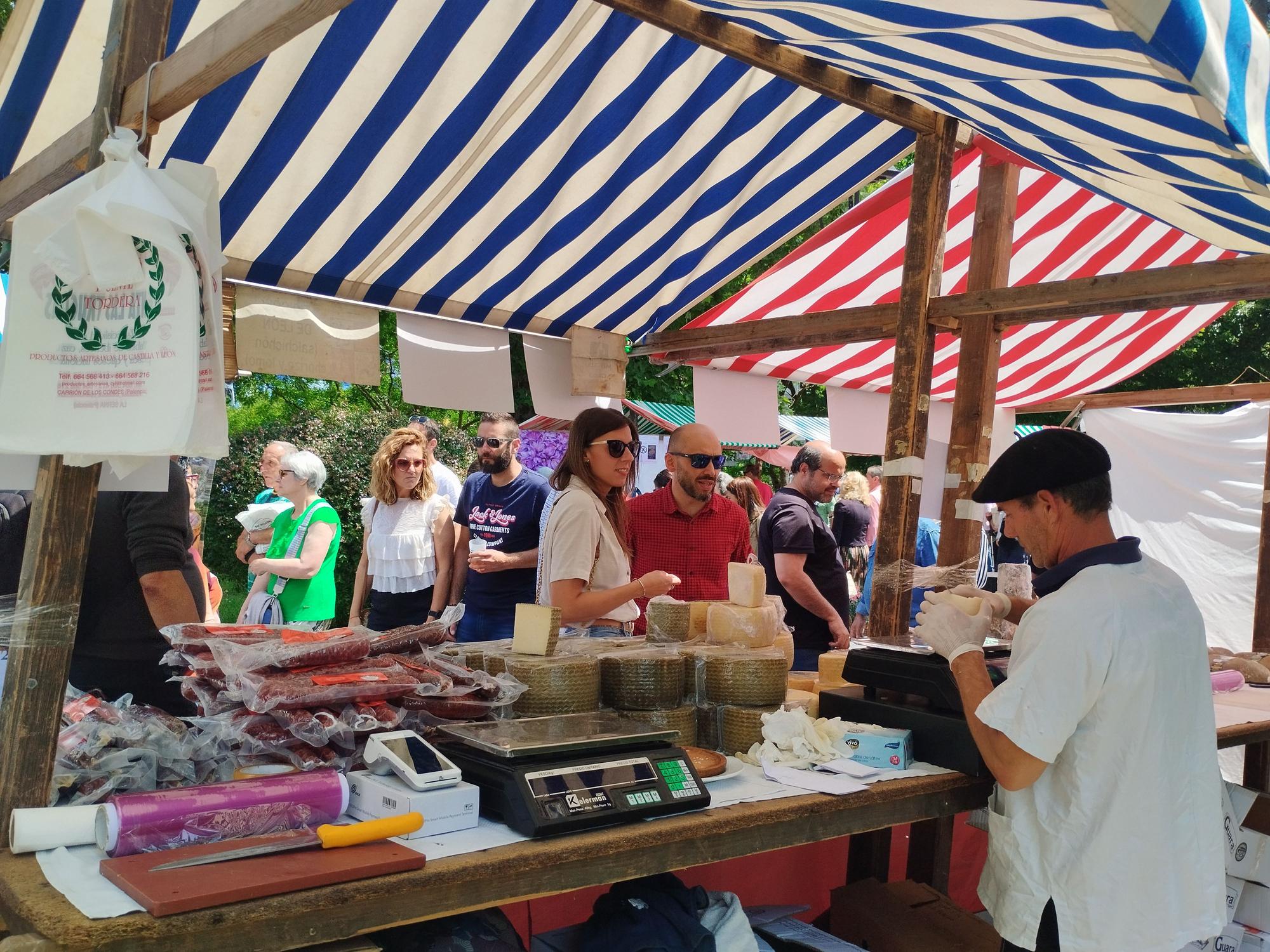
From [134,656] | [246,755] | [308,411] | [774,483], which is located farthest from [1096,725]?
[774,483]

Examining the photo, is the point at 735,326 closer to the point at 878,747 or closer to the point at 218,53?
the point at 878,747

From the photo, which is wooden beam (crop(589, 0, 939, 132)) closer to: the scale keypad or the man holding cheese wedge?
the man holding cheese wedge

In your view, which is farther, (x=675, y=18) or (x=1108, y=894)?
(x=675, y=18)

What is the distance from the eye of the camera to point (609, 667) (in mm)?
2340

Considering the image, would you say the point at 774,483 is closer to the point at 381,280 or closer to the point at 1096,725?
the point at 381,280

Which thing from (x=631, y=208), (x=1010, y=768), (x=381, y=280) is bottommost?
(x=1010, y=768)

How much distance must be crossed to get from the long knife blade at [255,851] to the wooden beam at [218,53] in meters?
1.28

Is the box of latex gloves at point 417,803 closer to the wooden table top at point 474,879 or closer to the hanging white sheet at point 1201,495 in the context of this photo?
the wooden table top at point 474,879

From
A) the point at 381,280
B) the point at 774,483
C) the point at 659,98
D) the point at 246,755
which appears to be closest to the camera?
the point at 246,755

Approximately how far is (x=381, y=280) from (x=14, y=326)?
2.77m

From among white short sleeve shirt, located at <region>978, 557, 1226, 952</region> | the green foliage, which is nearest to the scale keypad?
white short sleeve shirt, located at <region>978, 557, 1226, 952</region>

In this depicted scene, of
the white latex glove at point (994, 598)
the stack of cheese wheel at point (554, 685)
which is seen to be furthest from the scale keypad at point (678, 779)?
the white latex glove at point (994, 598)

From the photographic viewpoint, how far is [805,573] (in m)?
5.03

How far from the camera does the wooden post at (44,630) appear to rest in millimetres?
1707
